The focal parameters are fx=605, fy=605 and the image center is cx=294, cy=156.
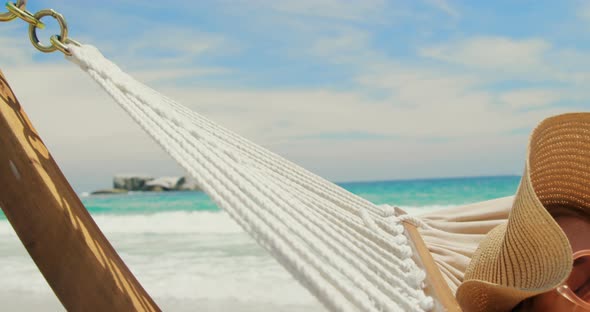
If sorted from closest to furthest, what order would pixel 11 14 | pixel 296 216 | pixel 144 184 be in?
pixel 296 216
pixel 11 14
pixel 144 184

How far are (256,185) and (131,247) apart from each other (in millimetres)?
4996

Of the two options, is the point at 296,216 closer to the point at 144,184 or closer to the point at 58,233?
the point at 58,233

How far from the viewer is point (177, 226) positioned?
7.77 meters

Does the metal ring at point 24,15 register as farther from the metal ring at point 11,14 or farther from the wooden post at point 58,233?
the wooden post at point 58,233

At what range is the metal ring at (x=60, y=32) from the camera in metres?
0.98

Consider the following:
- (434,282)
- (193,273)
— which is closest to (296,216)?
(434,282)

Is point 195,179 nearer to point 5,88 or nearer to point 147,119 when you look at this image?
point 147,119

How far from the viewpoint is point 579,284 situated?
0.77m

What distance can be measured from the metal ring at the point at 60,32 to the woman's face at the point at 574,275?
32.2 inches

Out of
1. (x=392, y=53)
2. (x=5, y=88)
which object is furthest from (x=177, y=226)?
(x=392, y=53)

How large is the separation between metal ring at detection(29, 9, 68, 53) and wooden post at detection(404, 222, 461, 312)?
27.0 inches

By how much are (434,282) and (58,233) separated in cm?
50

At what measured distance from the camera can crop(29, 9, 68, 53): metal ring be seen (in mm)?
983

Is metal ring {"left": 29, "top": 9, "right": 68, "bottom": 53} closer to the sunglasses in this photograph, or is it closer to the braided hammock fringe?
the braided hammock fringe
